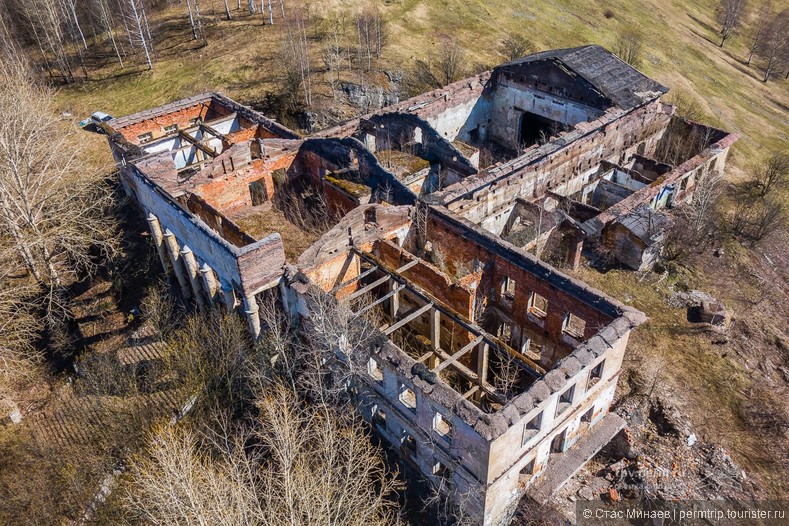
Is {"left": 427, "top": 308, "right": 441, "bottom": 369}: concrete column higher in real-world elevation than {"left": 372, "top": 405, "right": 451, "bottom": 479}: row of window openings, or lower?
higher

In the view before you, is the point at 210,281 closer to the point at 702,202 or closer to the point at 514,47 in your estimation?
the point at 702,202

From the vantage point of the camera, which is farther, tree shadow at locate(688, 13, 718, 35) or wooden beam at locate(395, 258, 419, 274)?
tree shadow at locate(688, 13, 718, 35)

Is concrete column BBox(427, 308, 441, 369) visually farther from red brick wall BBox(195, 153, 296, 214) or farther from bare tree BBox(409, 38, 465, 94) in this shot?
bare tree BBox(409, 38, 465, 94)

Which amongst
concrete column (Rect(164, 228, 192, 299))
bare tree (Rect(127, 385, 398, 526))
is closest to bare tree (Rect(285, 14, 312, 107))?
concrete column (Rect(164, 228, 192, 299))

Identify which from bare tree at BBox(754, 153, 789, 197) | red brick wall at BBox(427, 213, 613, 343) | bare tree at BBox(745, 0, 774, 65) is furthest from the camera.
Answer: bare tree at BBox(745, 0, 774, 65)

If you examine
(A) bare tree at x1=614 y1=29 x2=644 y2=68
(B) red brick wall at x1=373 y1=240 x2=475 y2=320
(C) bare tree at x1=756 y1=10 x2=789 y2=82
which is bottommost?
(C) bare tree at x1=756 y1=10 x2=789 y2=82

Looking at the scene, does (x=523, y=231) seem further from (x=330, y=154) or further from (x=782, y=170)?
(x=782, y=170)

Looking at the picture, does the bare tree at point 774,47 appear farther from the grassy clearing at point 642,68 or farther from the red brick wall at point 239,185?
the red brick wall at point 239,185

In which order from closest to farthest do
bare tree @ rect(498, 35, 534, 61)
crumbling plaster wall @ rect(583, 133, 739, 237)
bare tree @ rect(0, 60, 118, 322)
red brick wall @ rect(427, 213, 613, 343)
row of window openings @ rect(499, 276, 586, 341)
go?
red brick wall @ rect(427, 213, 613, 343), row of window openings @ rect(499, 276, 586, 341), bare tree @ rect(0, 60, 118, 322), crumbling plaster wall @ rect(583, 133, 739, 237), bare tree @ rect(498, 35, 534, 61)

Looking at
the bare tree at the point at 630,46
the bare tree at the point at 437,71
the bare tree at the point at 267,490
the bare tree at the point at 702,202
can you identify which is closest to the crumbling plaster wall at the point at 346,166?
the bare tree at the point at 267,490
